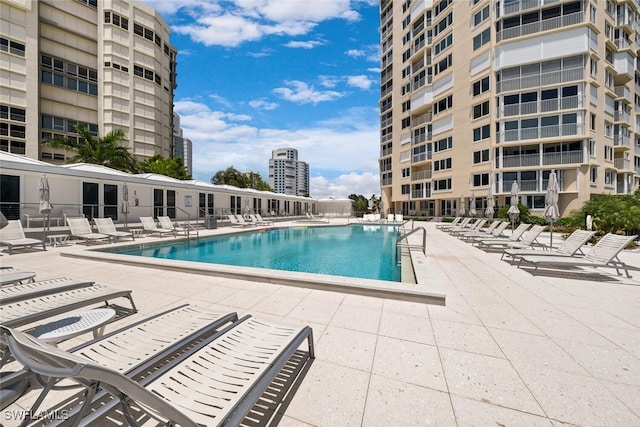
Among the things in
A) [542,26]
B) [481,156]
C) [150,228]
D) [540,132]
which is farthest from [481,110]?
[150,228]

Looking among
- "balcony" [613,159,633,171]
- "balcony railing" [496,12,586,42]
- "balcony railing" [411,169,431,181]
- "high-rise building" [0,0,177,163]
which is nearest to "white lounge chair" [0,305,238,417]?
"balcony railing" [496,12,586,42]

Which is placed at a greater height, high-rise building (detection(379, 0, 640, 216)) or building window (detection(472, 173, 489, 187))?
high-rise building (detection(379, 0, 640, 216))

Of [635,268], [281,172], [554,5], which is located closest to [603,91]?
[554,5]

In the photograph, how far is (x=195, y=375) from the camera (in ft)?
6.09

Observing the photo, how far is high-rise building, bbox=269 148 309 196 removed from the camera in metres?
167

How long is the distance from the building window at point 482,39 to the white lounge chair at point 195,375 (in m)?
32.2

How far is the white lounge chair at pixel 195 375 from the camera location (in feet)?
4.20

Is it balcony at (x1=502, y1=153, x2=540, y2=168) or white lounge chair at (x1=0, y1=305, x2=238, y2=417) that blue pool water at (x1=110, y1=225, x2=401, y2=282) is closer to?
white lounge chair at (x1=0, y1=305, x2=238, y2=417)

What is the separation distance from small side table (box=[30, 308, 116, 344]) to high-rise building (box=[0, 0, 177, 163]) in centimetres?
3181

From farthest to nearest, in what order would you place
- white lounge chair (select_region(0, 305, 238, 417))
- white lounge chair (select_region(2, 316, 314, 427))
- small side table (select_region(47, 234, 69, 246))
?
small side table (select_region(47, 234, 69, 246)) → white lounge chair (select_region(0, 305, 238, 417)) → white lounge chair (select_region(2, 316, 314, 427))

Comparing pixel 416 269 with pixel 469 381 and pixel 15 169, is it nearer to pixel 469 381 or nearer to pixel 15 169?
pixel 469 381

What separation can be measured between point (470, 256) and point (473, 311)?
17.3 ft

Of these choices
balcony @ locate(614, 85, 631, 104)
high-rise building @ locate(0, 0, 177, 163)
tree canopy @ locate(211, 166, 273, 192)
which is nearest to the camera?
balcony @ locate(614, 85, 631, 104)

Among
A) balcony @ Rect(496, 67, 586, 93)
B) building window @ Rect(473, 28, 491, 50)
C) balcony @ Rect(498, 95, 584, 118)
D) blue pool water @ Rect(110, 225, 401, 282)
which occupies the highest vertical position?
building window @ Rect(473, 28, 491, 50)
